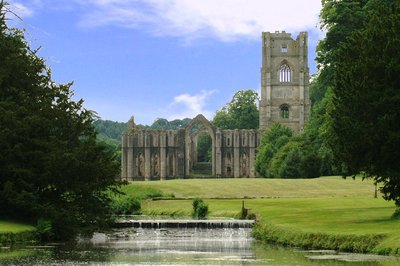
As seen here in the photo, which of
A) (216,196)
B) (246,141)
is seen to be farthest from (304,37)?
(216,196)

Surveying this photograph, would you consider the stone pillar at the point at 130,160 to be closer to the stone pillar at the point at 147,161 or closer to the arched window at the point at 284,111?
the stone pillar at the point at 147,161

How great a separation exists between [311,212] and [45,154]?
14.4 metres

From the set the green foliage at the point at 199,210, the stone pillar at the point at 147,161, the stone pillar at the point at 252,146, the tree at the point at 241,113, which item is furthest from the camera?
the tree at the point at 241,113

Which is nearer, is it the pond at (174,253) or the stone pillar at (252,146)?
the pond at (174,253)

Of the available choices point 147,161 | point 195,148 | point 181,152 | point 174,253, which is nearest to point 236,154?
point 181,152

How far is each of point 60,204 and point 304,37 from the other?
384 ft

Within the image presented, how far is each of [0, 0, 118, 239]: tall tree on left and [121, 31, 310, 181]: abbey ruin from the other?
97424mm

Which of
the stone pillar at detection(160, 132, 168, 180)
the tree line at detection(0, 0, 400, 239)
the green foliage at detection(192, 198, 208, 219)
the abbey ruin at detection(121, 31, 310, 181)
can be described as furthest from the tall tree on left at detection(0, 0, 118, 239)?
the stone pillar at detection(160, 132, 168, 180)

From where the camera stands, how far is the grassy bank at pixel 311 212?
32312 mm

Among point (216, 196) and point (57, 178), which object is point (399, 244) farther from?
point (216, 196)

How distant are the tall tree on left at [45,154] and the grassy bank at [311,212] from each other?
7968 mm

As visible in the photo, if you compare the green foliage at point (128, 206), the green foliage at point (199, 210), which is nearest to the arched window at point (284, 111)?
the green foliage at point (128, 206)

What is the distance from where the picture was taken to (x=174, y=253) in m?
32.5

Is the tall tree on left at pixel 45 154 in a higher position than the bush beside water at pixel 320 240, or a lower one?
higher
